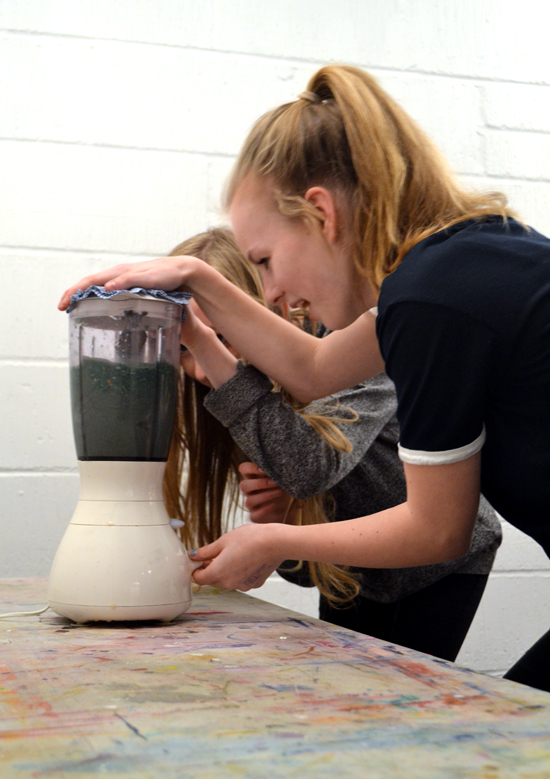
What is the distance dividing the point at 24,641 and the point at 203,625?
18 centimetres

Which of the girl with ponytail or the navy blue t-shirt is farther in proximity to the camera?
the girl with ponytail

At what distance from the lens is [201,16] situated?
1749 millimetres

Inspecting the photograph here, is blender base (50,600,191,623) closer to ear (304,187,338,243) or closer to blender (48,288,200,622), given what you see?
blender (48,288,200,622)

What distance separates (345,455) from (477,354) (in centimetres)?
41

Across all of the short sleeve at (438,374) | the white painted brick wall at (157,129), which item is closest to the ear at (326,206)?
the short sleeve at (438,374)

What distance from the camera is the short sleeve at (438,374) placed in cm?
68

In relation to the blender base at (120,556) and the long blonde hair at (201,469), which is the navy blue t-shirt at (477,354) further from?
the long blonde hair at (201,469)

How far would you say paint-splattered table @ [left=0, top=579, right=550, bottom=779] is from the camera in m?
0.39

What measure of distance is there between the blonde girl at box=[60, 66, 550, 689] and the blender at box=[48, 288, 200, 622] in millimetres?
50

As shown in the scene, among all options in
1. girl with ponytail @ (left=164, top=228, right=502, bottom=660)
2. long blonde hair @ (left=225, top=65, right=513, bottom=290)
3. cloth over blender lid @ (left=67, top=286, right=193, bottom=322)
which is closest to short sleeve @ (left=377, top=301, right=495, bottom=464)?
long blonde hair @ (left=225, top=65, right=513, bottom=290)

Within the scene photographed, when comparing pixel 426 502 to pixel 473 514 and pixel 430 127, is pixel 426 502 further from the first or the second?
pixel 430 127

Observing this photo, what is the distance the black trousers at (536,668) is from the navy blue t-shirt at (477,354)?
0.80 ft

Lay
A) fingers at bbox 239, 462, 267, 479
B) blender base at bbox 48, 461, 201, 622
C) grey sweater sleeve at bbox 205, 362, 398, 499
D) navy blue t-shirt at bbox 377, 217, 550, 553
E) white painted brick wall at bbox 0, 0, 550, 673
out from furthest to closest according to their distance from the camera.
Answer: white painted brick wall at bbox 0, 0, 550, 673, fingers at bbox 239, 462, 267, 479, grey sweater sleeve at bbox 205, 362, 398, 499, blender base at bbox 48, 461, 201, 622, navy blue t-shirt at bbox 377, 217, 550, 553

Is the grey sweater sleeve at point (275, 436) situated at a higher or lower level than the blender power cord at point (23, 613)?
higher
